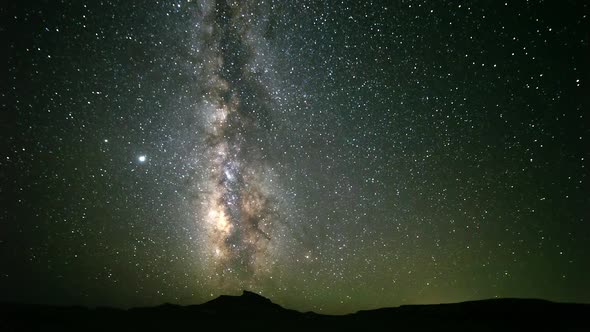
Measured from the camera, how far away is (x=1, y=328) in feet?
40.8

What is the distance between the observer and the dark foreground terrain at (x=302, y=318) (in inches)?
568

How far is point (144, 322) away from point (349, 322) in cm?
944

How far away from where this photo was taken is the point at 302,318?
60.4ft

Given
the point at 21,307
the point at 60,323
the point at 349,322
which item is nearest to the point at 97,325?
the point at 60,323

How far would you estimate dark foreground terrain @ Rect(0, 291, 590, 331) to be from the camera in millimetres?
14438

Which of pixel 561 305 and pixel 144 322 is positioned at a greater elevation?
pixel 561 305

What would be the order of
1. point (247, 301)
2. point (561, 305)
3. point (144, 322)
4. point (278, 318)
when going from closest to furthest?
A: point (144, 322) < point (278, 318) < point (561, 305) < point (247, 301)

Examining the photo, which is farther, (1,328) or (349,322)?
(349,322)

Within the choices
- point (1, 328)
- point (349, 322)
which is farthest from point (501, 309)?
point (1, 328)

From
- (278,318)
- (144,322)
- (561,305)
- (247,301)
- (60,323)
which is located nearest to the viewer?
(60,323)

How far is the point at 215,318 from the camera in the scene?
17.0m

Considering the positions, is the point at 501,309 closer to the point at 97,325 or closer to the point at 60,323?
the point at 97,325

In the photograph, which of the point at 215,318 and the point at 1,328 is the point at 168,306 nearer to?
the point at 215,318

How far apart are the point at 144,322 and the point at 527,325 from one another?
16799 millimetres
